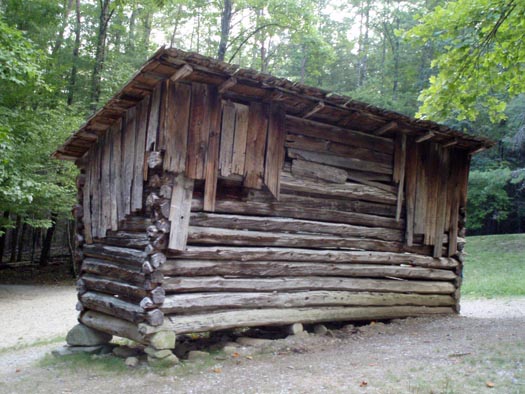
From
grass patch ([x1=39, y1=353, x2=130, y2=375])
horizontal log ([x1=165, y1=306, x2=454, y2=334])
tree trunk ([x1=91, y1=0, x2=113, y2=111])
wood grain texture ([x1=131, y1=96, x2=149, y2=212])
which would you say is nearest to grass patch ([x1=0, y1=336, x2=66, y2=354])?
grass patch ([x1=39, y1=353, x2=130, y2=375])

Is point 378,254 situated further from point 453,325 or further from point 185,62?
point 185,62

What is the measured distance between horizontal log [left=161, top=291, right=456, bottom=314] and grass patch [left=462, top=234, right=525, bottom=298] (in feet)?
23.9

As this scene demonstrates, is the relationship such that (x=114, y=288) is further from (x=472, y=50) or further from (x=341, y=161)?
(x=472, y=50)

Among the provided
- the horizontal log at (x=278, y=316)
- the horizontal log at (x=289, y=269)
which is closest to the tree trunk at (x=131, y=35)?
the horizontal log at (x=289, y=269)

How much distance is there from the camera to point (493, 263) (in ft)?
70.4

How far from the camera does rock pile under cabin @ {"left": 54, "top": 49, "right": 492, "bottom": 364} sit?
709cm

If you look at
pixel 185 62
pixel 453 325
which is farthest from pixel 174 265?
pixel 453 325

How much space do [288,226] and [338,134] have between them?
200 centimetres

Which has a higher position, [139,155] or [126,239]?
[139,155]

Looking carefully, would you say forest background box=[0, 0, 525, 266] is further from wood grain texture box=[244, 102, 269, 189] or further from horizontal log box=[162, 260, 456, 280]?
horizontal log box=[162, 260, 456, 280]

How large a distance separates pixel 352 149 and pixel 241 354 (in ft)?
14.0

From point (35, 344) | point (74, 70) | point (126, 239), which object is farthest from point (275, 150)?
point (74, 70)

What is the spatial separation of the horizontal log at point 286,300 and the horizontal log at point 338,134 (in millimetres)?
2761

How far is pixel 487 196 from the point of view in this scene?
25719 mm
